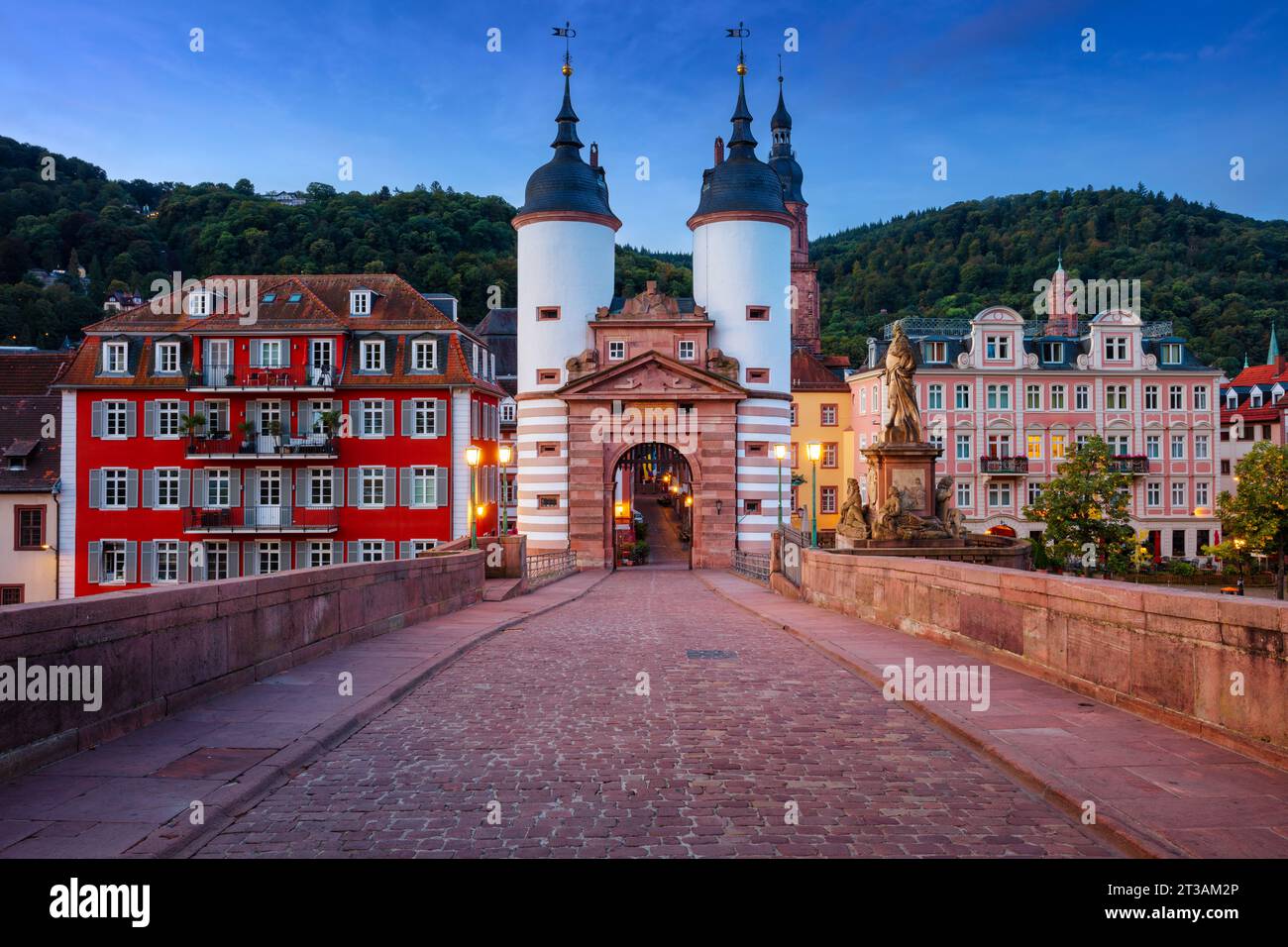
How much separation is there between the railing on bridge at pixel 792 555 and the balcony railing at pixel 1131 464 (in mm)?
35068

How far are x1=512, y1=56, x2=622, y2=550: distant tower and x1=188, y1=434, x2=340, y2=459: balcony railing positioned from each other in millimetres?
9023

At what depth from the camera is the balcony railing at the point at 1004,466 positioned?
5819cm

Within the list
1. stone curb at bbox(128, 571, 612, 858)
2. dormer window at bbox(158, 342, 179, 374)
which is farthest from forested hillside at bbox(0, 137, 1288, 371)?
stone curb at bbox(128, 571, 612, 858)

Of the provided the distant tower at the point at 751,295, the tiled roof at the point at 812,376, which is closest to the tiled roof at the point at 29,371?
the distant tower at the point at 751,295

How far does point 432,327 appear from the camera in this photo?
158 feet

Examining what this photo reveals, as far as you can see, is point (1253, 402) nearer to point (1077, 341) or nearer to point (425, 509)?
point (1077, 341)

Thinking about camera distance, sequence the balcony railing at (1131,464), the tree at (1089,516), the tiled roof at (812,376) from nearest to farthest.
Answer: the tree at (1089,516), the balcony railing at (1131,464), the tiled roof at (812,376)

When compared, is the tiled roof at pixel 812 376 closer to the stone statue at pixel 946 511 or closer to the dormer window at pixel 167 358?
the dormer window at pixel 167 358

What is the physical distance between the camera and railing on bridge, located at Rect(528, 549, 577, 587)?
33725mm

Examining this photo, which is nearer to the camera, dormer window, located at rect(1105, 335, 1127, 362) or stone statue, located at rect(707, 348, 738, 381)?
stone statue, located at rect(707, 348, 738, 381)

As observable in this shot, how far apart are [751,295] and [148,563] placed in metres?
30.1

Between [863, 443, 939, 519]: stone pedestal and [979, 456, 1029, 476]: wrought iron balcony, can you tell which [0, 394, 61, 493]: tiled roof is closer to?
[863, 443, 939, 519]: stone pedestal

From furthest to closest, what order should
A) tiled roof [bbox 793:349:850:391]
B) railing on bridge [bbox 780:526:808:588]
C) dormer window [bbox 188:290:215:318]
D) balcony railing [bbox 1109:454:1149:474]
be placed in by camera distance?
tiled roof [bbox 793:349:850:391] → balcony railing [bbox 1109:454:1149:474] → dormer window [bbox 188:290:215:318] → railing on bridge [bbox 780:526:808:588]

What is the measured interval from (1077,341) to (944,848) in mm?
59561
